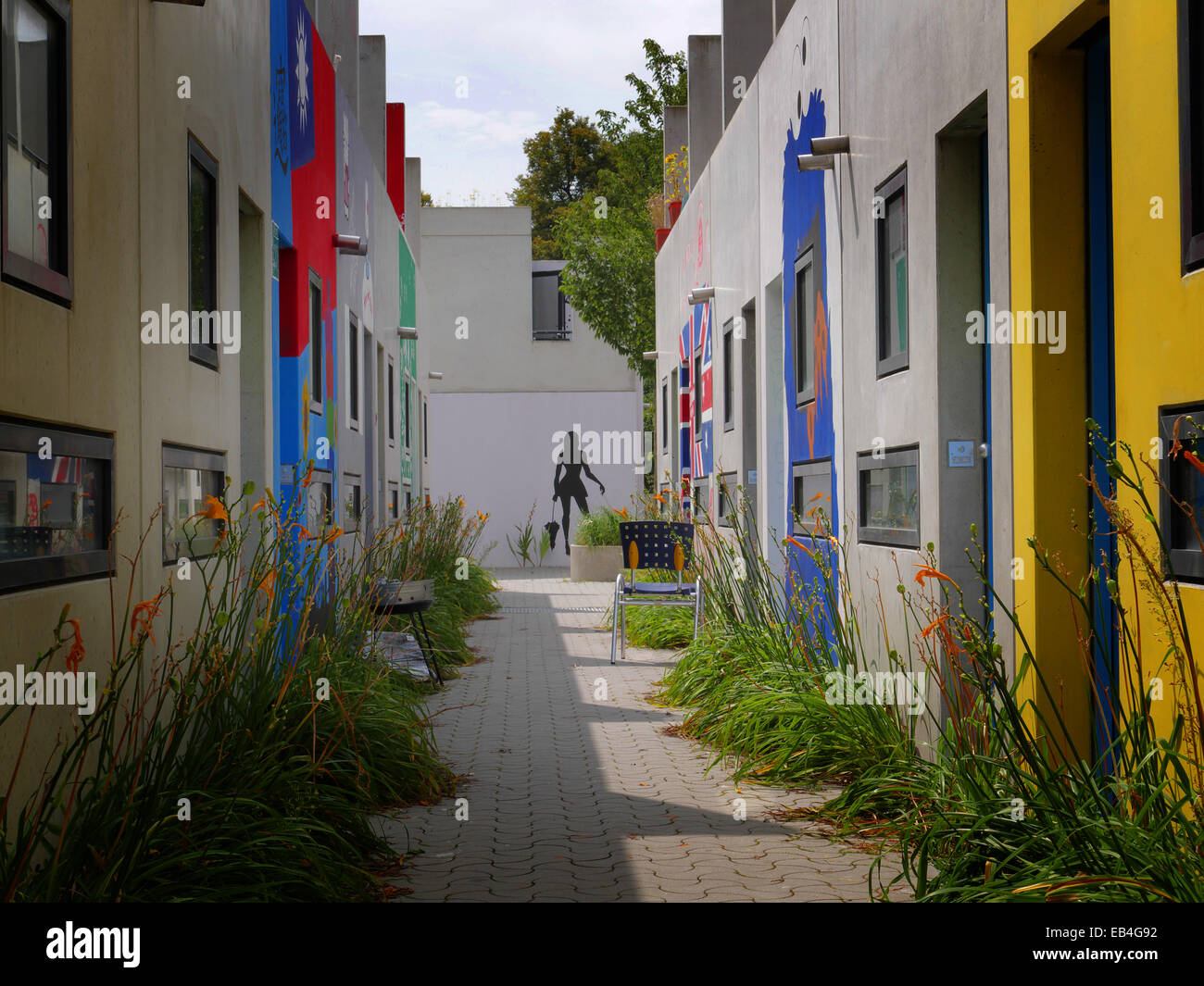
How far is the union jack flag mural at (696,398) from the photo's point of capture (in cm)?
1272

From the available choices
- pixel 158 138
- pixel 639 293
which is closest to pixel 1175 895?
pixel 158 138

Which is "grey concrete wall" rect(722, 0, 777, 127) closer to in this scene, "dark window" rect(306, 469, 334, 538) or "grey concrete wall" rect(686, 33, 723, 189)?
"grey concrete wall" rect(686, 33, 723, 189)

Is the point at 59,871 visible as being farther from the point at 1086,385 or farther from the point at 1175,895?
the point at 1086,385

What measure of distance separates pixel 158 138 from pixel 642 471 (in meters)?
18.6

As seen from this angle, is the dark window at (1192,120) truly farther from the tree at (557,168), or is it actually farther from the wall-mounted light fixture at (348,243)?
the tree at (557,168)

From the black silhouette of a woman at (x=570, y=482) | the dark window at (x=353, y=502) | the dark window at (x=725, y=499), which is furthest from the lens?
the black silhouette of a woman at (x=570, y=482)

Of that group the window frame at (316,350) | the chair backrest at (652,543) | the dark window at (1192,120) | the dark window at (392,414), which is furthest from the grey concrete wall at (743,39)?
the dark window at (1192,120)

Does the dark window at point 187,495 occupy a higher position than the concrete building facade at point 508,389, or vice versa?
the concrete building facade at point 508,389

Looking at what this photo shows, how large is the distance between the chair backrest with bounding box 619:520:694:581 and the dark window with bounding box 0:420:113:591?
22.7ft

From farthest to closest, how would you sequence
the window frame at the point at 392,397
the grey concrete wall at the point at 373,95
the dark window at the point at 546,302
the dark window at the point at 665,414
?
the dark window at the point at 546,302 < the dark window at the point at 665,414 < the window frame at the point at 392,397 < the grey concrete wall at the point at 373,95

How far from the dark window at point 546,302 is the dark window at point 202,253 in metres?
19.1

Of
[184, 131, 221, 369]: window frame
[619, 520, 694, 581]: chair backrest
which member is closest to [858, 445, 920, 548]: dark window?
[184, 131, 221, 369]: window frame

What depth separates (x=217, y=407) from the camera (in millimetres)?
5914

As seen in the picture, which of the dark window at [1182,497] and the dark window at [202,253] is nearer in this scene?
the dark window at [1182,497]
